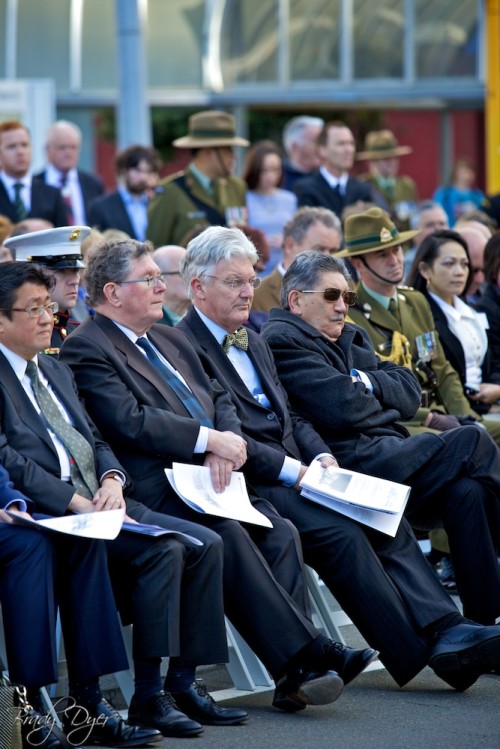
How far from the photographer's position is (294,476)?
19.3 feet

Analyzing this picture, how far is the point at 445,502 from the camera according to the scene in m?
6.08

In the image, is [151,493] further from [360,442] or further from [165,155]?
[165,155]

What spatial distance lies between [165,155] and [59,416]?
21.7 metres

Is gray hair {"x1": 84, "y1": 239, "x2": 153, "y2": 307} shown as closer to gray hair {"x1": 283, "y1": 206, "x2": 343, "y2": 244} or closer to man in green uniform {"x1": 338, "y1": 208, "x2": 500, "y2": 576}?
man in green uniform {"x1": 338, "y1": 208, "x2": 500, "y2": 576}

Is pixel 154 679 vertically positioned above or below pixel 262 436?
below

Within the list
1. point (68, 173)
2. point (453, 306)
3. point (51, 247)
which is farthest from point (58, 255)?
point (68, 173)

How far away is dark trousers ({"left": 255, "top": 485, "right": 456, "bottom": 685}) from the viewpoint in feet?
18.2

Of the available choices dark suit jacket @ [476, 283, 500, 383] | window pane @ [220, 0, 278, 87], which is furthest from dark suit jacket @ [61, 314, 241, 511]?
window pane @ [220, 0, 278, 87]

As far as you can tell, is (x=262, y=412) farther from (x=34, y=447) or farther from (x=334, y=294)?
(x=34, y=447)

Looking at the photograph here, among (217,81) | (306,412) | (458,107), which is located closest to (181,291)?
(306,412)

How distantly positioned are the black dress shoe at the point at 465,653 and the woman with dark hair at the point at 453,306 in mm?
2637

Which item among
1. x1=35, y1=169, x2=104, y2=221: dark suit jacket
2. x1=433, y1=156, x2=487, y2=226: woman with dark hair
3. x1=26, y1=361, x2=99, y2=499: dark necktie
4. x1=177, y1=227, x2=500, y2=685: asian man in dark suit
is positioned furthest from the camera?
x1=433, y1=156, x2=487, y2=226: woman with dark hair

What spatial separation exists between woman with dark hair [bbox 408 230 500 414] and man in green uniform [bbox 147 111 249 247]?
204 cm

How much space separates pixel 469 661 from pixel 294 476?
1.04 meters
